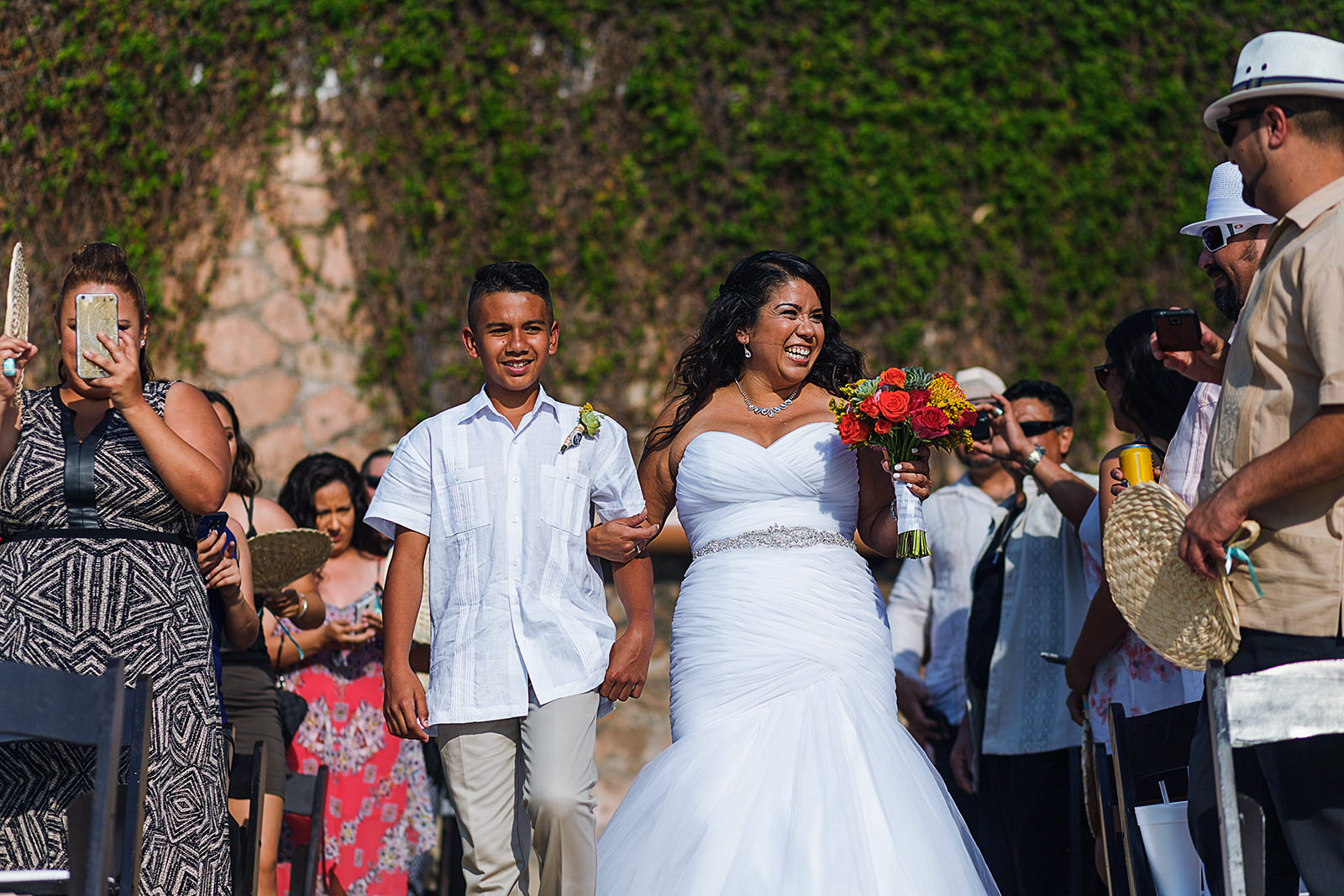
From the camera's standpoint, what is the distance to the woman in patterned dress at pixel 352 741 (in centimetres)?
584

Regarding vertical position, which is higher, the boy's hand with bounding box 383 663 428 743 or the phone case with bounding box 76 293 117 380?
the phone case with bounding box 76 293 117 380

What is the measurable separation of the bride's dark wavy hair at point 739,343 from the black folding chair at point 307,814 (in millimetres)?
1892

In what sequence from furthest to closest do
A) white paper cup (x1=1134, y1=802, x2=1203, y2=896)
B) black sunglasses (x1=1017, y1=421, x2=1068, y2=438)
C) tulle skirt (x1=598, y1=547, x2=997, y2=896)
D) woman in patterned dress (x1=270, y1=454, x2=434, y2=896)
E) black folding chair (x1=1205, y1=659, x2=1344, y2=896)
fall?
1. woman in patterned dress (x1=270, y1=454, x2=434, y2=896)
2. black sunglasses (x1=1017, y1=421, x2=1068, y2=438)
3. tulle skirt (x1=598, y1=547, x2=997, y2=896)
4. white paper cup (x1=1134, y1=802, x2=1203, y2=896)
5. black folding chair (x1=1205, y1=659, x2=1344, y2=896)

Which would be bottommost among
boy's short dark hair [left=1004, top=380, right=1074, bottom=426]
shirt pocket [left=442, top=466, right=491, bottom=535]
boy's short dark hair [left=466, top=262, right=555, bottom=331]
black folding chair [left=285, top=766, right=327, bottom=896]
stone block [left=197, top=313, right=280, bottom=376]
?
black folding chair [left=285, top=766, right=327, bottom=896]

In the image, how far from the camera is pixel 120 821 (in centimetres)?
369

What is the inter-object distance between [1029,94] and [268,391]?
5.27 meters

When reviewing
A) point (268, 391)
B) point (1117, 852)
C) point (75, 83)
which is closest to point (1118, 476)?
point (1117, 852)

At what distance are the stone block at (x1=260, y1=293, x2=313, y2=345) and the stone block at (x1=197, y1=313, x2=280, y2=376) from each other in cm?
8

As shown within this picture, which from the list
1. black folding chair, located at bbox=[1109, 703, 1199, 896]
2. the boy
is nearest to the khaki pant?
the boy

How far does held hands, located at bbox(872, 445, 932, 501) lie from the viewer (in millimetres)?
4191

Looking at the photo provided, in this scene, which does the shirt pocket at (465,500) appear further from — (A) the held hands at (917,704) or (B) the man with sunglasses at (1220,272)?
(A) the held hands at (917,704)

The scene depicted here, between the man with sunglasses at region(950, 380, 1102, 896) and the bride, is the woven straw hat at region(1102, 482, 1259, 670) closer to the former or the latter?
the bride

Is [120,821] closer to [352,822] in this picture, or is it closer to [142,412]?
[142,412]

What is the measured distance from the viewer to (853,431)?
420cm
